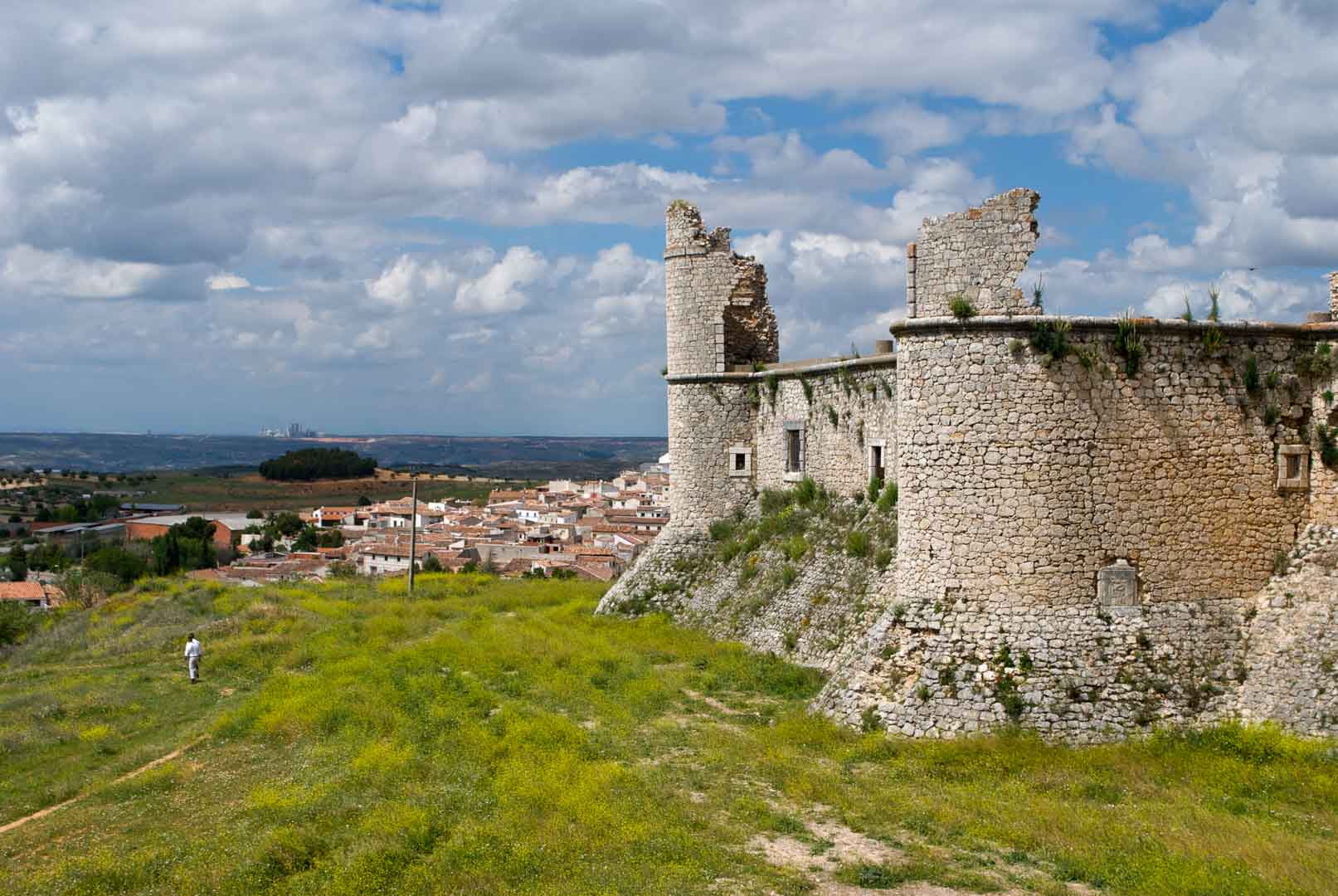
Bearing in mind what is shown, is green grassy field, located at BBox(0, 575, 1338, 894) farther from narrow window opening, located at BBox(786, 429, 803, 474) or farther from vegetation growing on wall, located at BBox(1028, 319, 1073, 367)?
narrow window opening, located at BBox(786, 429, 803, 474)

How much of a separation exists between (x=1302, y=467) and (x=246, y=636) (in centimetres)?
2178

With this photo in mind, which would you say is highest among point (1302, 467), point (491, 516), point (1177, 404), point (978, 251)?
point (978, 251)

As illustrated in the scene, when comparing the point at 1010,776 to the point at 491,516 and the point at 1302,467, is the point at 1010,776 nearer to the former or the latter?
the point at 1302,467

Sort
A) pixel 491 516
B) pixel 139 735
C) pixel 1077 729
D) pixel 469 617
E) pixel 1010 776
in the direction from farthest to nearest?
1. pixel 491 516
2. pixel 469 617
3. pixel 139 735
4. pixel 1077 729
5. pixel 1010 776

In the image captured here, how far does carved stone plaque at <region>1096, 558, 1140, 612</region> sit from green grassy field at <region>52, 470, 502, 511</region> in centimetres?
12125

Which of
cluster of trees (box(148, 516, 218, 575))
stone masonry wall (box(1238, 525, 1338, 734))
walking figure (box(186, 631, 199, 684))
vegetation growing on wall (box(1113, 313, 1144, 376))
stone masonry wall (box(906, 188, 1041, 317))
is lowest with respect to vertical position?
cluster of trees (box(148, 516, 218, 575))

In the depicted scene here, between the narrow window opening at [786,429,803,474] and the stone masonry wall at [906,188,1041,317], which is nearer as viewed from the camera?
the stone masonry wall at [906,188,1041,317]

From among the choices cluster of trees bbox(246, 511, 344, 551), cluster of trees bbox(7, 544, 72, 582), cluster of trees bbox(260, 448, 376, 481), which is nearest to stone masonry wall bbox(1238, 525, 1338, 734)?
cluster of trees bbox(7, 544, 72, 582)

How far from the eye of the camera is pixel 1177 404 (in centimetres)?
1473

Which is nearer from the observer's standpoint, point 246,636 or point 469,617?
point 246,636

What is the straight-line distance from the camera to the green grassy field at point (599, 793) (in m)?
9.96

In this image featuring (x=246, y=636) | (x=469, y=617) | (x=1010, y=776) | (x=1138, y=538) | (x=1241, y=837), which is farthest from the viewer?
(x=469, y=617)

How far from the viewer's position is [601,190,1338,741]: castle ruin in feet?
45.8

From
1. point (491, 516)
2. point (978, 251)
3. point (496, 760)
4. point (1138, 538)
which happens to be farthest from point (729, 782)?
point (491, 516)
